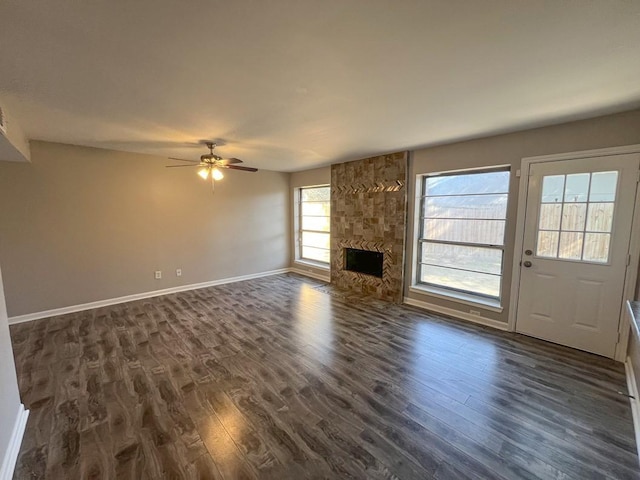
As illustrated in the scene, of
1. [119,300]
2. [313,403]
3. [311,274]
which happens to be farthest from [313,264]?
[313,403]

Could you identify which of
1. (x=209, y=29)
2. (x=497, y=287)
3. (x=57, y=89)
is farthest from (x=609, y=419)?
(x=57, y=89)

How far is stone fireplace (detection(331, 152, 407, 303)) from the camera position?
4434 millimetres

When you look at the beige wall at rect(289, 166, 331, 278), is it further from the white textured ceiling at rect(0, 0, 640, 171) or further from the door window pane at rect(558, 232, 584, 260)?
the door window pane at rect(558, 232, 584, 260)

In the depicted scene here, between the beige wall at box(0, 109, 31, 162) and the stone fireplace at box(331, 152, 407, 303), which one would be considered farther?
the stone fireplace at box(331, 152, 407, 303)

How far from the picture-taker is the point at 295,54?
5.52ft

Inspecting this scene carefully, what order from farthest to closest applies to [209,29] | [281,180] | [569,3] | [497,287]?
[281,180]
[497,287]
[209,29]
[569,3]

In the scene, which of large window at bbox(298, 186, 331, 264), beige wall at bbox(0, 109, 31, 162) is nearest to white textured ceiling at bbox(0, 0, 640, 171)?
beige wall at bbox(0, 109, 31, 162)

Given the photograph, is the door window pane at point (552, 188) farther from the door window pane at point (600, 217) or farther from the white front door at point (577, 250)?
the door window pane at point (600, 217)

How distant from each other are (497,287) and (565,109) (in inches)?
87.3

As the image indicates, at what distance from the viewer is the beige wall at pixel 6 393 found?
1585 mm

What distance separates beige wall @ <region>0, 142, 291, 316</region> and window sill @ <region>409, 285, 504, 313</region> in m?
3.78

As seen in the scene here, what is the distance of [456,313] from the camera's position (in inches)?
153

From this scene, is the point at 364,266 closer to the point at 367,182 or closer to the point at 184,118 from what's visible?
the point at 367,182

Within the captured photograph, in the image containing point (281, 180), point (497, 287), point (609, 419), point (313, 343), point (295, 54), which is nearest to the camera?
point (295, 54)
